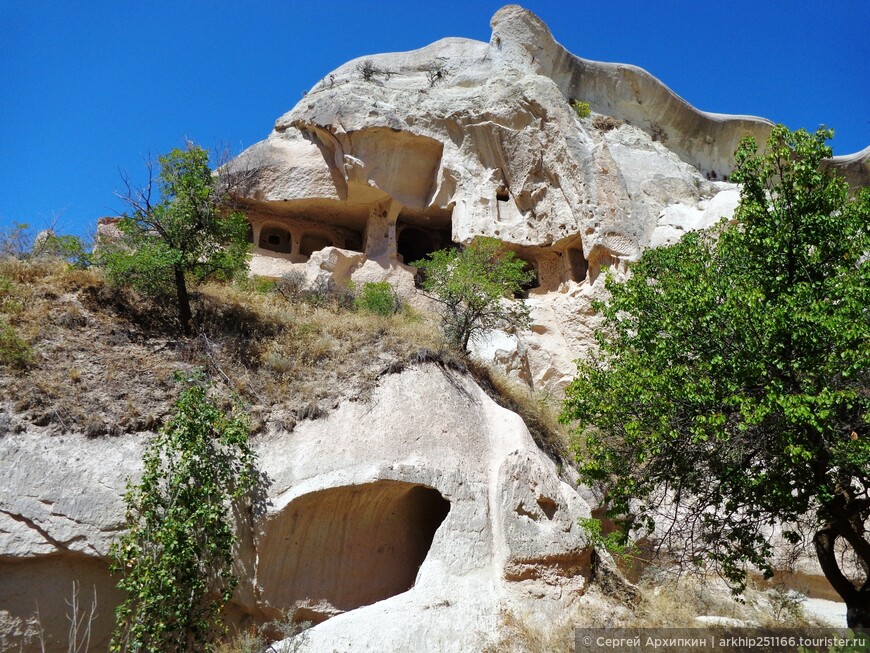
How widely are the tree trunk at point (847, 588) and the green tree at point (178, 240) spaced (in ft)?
30.5

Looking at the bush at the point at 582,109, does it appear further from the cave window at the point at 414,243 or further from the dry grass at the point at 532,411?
the dry grass at the point at 532,411

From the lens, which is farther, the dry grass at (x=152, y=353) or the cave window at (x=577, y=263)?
the cave window at (x=577, y=263)

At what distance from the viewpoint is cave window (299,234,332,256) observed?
61.1ft

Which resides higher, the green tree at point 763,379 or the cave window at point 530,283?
the cave window at point 530,283

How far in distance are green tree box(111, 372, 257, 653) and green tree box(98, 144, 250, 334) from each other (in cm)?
313

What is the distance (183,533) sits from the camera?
23.2ft

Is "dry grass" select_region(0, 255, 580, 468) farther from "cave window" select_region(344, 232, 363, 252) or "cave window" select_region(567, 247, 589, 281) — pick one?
"cave window" select_region(344, 232, 363, 252)

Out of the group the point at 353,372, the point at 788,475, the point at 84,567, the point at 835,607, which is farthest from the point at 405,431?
the point at 835,607

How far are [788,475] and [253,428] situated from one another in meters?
6.42

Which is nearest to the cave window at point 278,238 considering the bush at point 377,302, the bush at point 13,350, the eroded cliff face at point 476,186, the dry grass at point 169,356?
the eroded cliff face at point 476,186

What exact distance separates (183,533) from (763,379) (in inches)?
250

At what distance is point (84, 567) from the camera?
727cm

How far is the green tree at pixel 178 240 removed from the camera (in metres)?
10.4

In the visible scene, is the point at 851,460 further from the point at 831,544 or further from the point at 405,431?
the point at 405,431
